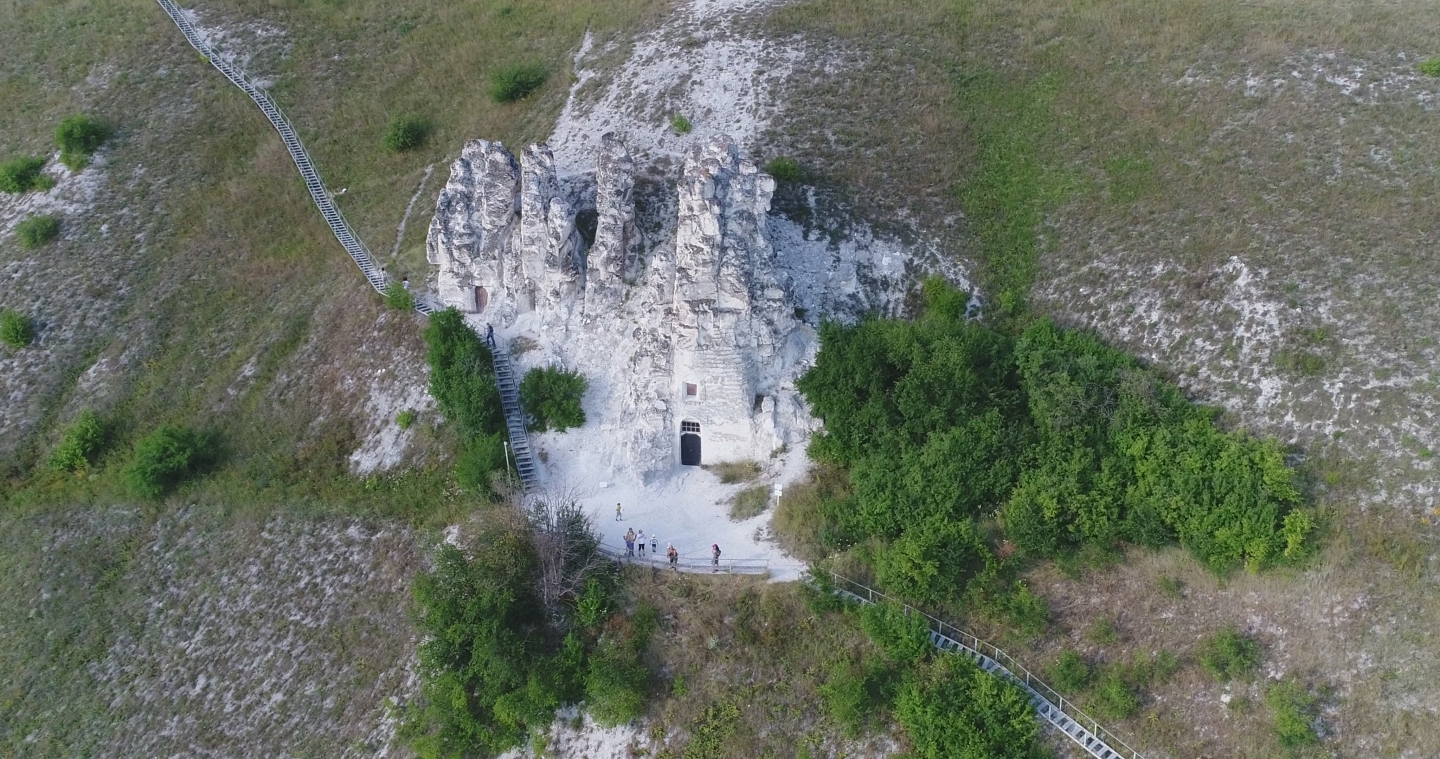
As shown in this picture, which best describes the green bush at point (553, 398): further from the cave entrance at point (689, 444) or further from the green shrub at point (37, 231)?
the green shrub at point (37, 231)

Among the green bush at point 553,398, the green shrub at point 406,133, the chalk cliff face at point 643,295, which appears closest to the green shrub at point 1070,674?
the chalk cliff face at point 643,295

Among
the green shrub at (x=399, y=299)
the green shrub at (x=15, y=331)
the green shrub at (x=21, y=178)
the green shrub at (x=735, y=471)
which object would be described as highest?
the green shrub at (x=21, y=178)

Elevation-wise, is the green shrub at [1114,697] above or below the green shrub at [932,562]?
below

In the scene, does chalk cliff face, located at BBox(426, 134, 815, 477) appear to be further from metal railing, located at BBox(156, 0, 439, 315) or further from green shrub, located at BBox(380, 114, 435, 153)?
green shrub, located at BBox(380, 114, 435, 153)

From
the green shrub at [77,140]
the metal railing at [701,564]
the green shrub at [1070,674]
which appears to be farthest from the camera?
the green shrub at [77,140]

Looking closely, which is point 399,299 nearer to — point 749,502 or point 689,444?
point 689,444

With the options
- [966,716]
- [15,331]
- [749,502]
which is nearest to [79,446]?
[15,331]

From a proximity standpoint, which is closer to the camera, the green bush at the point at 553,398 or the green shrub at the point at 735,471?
the green shrub at the point at 735,471
